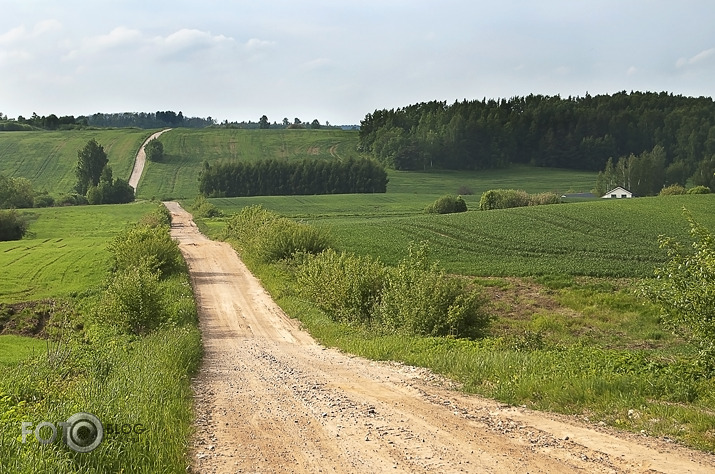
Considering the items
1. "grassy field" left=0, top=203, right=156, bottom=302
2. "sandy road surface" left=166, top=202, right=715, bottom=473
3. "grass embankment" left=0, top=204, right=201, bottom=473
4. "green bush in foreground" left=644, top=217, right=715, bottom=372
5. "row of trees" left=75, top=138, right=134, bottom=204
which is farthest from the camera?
"row of trees" left=75, top=138, right=134, bottom=204

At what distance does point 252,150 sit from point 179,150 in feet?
62.2

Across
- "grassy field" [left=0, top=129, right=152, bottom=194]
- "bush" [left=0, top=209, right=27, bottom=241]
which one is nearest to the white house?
"bush" [left=0, top=209, right=27, bottom=241]

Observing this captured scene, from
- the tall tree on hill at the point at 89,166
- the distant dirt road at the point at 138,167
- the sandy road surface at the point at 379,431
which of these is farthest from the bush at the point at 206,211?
the sandy road surface at the point at 379,431

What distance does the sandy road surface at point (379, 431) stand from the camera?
28.9ft

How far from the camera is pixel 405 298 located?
74.0ft

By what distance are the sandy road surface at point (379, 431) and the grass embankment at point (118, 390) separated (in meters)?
0.56

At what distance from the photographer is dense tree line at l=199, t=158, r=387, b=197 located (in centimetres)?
13350

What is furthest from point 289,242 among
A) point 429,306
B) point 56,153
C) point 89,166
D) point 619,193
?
point 56,153

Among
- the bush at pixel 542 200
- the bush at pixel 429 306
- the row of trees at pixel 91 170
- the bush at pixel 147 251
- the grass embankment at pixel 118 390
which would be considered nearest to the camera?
the grass embankment at pixel 118 390

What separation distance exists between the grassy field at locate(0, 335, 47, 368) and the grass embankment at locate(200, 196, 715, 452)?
31.1 feet

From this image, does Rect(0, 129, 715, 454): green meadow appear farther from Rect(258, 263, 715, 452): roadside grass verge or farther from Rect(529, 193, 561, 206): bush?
Rect(529, 193, 561, 206): bush

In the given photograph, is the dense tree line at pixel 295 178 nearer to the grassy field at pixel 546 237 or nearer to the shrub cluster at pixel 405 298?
the grassy field at pixel 546 237

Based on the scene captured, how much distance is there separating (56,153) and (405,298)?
158 metres

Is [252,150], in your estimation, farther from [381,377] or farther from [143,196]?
[381,377]
